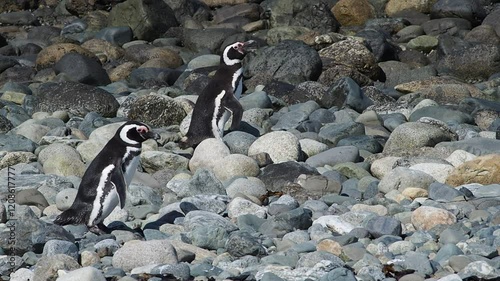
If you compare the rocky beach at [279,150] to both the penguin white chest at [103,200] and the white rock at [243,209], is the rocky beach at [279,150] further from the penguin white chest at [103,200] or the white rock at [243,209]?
the penguin white chest at [103,200]

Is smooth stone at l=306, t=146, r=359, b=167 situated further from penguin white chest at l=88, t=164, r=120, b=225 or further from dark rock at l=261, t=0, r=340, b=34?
dark rock at l=261, t=0, r=340, b=34

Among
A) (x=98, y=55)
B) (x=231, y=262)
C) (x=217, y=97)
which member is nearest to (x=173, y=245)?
(x=231, y=262)

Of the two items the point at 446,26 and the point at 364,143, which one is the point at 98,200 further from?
the point at 446,26

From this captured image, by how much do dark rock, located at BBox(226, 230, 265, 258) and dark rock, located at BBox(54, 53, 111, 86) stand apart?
31.9 feet

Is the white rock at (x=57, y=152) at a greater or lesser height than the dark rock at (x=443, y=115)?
greater

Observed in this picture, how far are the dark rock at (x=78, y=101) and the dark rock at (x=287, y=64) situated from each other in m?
2.86

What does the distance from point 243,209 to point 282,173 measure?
4.32ft

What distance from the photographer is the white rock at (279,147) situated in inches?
383

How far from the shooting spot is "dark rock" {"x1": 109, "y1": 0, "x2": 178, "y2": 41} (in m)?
19.8

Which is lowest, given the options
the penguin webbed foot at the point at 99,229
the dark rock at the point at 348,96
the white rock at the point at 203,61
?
the white rock at the point at 203,61

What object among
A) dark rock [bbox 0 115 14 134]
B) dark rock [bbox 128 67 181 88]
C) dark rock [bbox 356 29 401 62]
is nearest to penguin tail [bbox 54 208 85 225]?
dark rock [bbox 0 115 14 134]

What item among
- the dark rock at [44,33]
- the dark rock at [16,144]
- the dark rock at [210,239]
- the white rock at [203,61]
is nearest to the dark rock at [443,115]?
the dark rock at [16,144]

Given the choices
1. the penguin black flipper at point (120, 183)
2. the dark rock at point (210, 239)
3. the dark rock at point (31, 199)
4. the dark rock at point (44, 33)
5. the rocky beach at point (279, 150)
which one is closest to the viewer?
the rocky beach at point (279, 150)

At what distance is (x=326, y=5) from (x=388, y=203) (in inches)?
487
